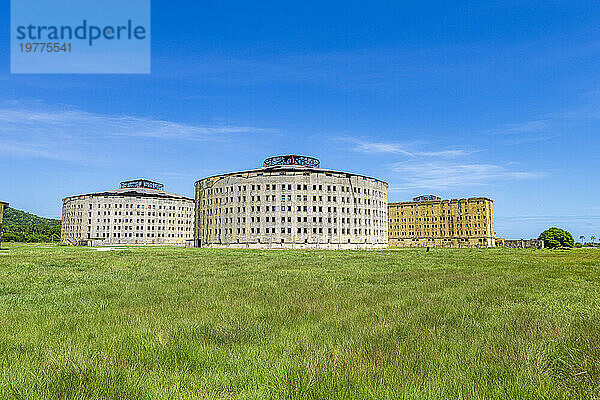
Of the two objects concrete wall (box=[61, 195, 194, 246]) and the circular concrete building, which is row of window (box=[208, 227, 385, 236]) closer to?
the circular concrete building

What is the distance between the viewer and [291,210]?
333 feet

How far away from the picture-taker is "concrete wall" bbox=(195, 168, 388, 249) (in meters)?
101

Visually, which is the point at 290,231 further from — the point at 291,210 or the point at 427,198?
the point at 427,198

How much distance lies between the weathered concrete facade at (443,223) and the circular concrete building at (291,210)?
265 ft

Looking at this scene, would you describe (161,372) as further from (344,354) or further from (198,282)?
(198,282)

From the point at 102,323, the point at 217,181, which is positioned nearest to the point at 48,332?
the point at 102,323

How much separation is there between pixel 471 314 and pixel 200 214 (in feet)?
366

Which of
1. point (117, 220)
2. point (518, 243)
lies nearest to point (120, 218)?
point (117, 220)

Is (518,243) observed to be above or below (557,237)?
below

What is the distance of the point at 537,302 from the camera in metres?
13.7

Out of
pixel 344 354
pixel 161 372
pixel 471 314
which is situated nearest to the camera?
pixel 161 372

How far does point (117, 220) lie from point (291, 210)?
9515cm

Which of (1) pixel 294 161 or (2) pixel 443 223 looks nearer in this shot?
(1) pixel 294 161

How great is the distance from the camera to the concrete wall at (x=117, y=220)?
6270 inches
